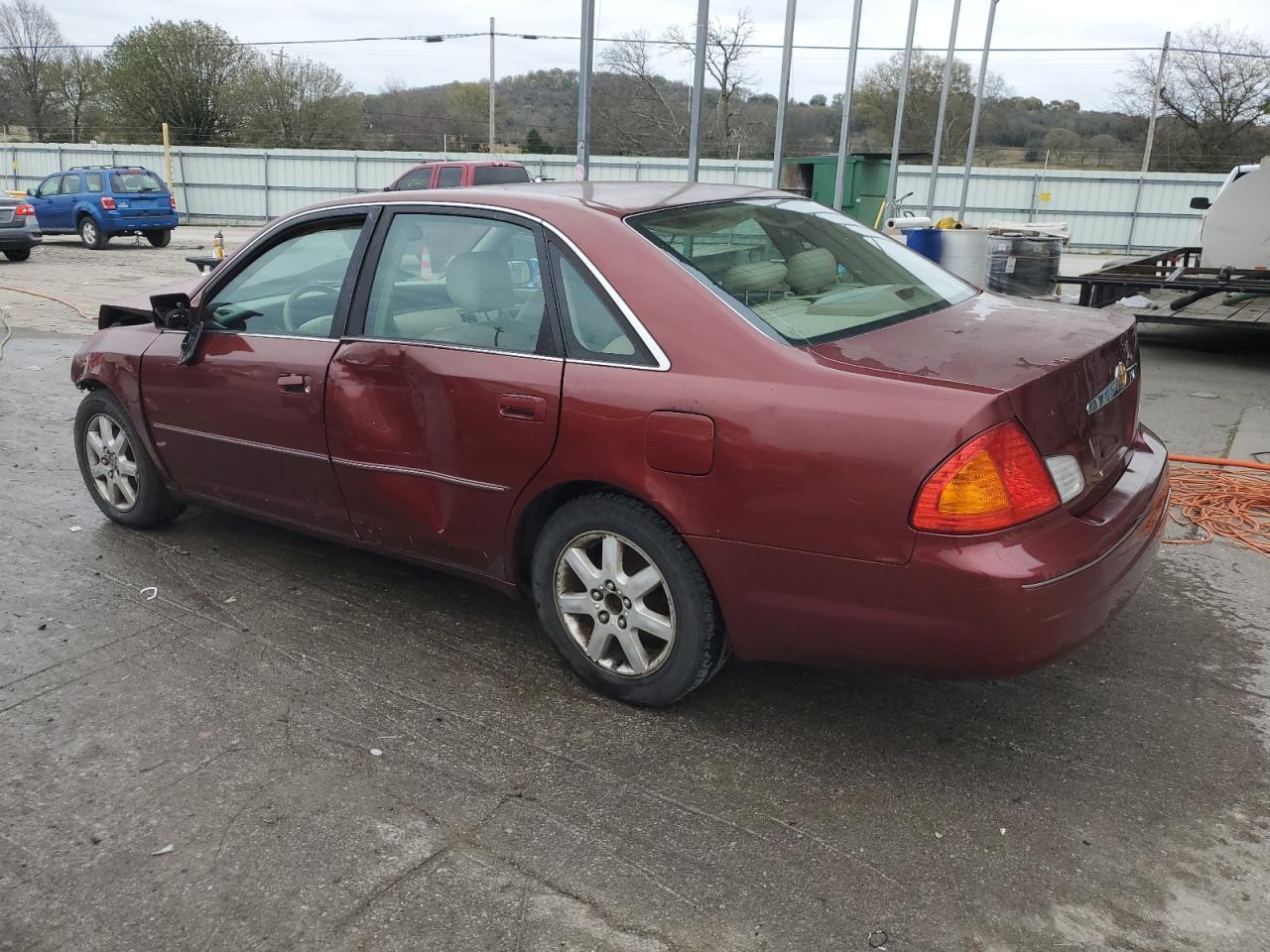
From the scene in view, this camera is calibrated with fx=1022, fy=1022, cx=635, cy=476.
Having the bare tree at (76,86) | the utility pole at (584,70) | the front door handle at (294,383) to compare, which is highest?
the bare tree at (76,86)

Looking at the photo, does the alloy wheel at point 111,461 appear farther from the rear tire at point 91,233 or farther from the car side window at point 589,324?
the rear tire at point 91,233

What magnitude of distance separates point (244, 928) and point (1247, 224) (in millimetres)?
12424

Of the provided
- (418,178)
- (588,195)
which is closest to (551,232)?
(588,195)

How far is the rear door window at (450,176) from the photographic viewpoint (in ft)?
58.2

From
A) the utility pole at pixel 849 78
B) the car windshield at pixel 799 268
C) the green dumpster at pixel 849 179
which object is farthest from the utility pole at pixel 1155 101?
the car windshield at pixel 799 268

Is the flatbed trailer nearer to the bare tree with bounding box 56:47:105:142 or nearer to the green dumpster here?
the green dumpster

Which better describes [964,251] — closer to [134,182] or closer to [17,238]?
[17,238]

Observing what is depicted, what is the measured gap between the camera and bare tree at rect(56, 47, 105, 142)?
168ft

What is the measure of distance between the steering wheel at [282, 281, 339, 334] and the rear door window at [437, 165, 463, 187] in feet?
46.8

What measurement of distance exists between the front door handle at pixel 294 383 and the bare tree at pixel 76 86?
5595 centimetres

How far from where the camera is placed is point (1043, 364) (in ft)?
9.18

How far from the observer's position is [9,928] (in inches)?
92.4

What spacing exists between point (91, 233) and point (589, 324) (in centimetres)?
2334

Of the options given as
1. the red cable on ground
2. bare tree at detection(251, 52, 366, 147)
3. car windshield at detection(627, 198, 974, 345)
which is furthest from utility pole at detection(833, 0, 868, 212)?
bare tree at detection(251, 52, 366, 147)
